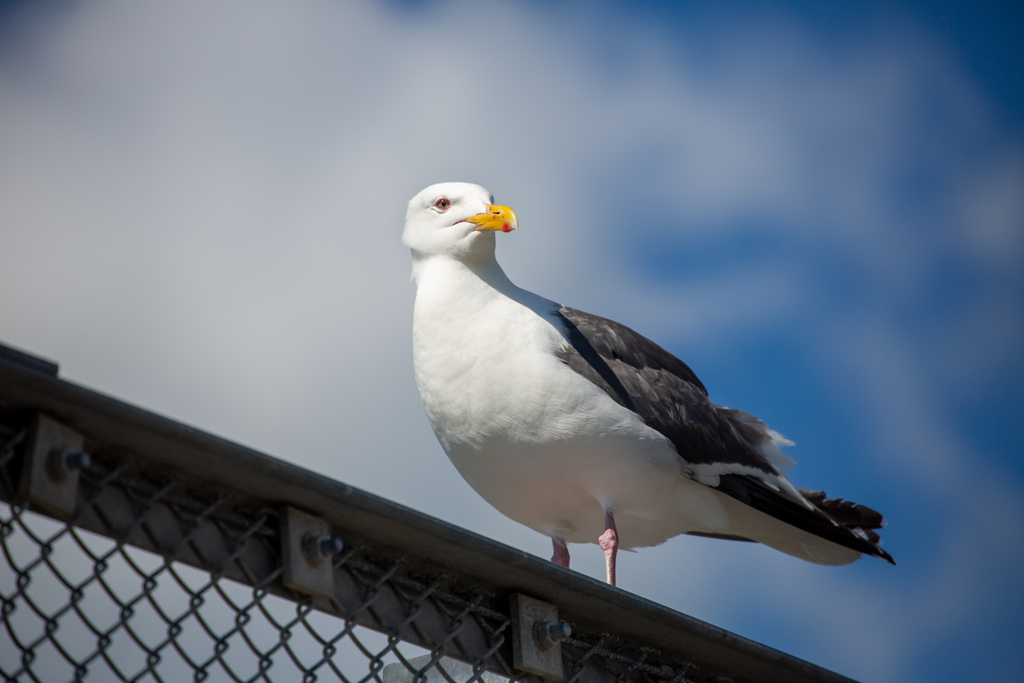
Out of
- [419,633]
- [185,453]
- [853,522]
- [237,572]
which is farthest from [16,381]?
[853,522]

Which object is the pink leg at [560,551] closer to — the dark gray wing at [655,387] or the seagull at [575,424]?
the seagull at [575,424]

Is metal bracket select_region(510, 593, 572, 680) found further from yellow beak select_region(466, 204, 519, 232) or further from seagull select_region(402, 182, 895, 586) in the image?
yellow beak select_region(466, 204, 519, 232)

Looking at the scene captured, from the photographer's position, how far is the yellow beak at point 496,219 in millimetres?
5016

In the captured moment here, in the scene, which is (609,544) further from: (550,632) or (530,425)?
(550,632)

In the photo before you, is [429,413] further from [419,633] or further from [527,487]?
[419,633]

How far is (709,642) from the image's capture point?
2926 millimetres

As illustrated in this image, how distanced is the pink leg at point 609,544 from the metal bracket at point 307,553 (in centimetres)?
277

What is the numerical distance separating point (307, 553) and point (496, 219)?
3052 mm

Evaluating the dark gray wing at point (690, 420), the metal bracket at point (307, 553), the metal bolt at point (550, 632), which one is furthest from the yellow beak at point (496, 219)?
the metal bracket at point (307, 553)

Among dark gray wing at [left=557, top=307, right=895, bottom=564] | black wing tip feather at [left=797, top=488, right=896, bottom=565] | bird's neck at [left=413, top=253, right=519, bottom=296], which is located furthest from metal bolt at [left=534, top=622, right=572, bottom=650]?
black wing tip feather at [left=797, top=488, right=896, bottom=565]

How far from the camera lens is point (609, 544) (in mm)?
4918

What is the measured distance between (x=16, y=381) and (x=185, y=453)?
33 centimetres

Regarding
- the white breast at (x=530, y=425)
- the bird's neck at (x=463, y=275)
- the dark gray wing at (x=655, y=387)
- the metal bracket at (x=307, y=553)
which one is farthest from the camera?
the bird's neck at (x=463, y=275)

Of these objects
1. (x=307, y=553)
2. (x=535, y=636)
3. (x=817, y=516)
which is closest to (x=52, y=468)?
(x=307, y=553)
